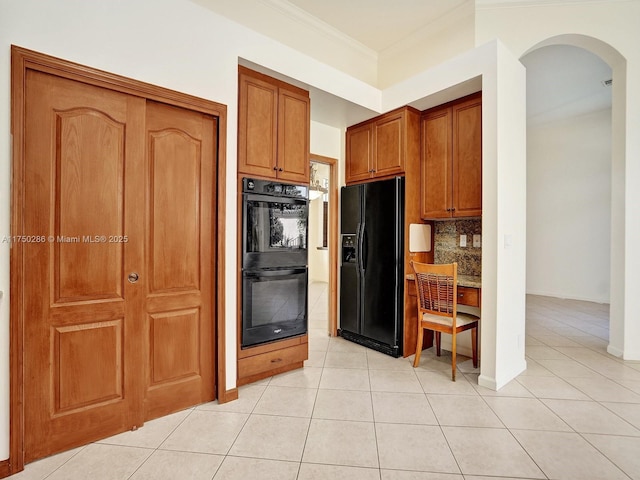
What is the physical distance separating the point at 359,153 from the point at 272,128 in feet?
4.65

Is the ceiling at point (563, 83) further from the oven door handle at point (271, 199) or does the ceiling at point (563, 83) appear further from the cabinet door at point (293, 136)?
the oven door handle at point (271, 199)

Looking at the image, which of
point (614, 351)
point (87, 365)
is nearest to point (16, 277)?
point (87, 365)

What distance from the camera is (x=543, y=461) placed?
5.89ft

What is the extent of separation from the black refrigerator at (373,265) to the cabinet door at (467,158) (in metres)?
0.56

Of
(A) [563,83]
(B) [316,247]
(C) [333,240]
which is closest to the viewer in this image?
(C) [333,240]

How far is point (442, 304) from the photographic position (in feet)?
9.72

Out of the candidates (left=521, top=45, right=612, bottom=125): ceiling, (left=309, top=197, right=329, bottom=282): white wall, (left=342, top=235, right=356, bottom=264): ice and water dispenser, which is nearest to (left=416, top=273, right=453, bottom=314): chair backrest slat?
(left=342, top=235, right=356, bottom=264): ice and water dispenser

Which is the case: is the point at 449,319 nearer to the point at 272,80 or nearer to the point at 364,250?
the point at 364,250

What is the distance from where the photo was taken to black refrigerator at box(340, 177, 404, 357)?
11.2 feet

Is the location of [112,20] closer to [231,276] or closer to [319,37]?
[231,276]

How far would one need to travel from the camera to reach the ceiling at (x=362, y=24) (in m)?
3.20

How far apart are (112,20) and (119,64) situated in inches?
9.8

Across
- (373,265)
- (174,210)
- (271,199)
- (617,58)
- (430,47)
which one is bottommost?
(373,265)

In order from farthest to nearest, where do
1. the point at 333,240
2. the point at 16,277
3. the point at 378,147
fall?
the point at 333,240 < the point at 378,147 < the point at 16,277
